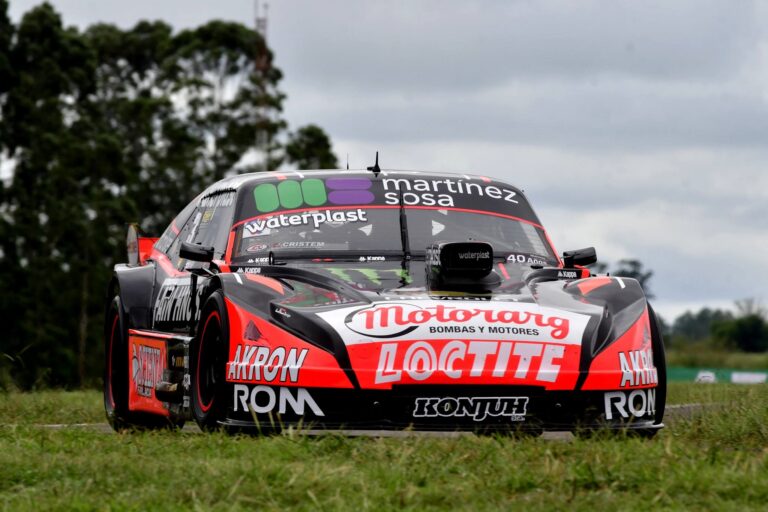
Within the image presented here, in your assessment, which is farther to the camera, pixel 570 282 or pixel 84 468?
pixel 570 282

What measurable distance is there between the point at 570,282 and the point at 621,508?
3.06m

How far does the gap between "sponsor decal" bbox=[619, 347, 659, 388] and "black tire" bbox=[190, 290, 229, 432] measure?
1.80m

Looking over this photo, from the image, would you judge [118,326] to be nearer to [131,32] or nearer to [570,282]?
[570,282]

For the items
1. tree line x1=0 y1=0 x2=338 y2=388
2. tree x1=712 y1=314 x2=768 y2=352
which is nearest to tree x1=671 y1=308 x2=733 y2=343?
tree x1=712 y1=314 x2=768 y2=352

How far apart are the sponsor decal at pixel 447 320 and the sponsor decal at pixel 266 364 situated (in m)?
0.28

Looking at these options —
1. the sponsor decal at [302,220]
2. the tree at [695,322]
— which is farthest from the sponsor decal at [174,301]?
the tree at [695,322]

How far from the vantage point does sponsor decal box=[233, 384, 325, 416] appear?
6934mm

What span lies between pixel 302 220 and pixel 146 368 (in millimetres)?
1443

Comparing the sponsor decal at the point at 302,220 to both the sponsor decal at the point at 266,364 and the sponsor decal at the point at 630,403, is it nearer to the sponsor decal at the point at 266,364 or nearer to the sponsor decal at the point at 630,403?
the sponsor decal at the point at 266,364

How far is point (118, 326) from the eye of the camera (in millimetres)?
10008

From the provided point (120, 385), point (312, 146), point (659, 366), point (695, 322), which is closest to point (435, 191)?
point (659, 366)

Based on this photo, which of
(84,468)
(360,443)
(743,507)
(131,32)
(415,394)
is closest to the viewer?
(743,507)

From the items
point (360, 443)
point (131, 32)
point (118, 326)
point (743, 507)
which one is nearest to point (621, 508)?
point (743, 507)

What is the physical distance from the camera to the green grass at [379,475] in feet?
17.1
